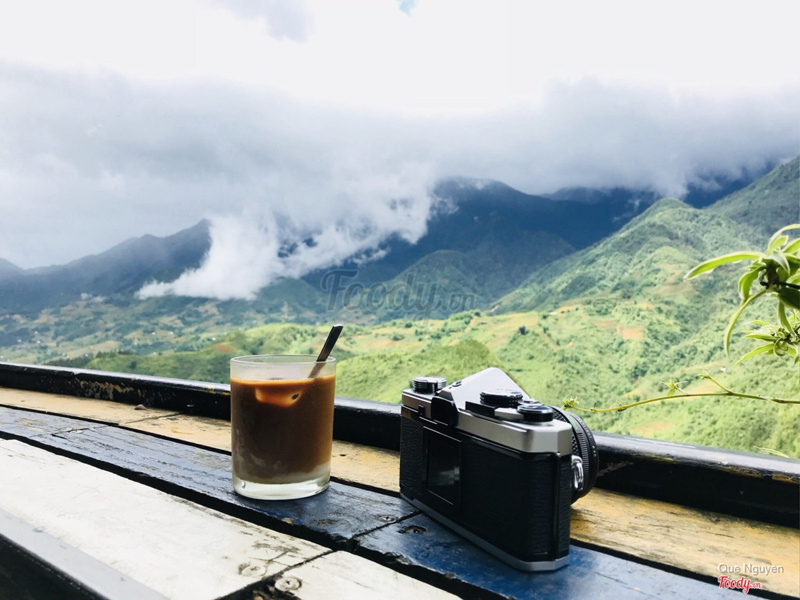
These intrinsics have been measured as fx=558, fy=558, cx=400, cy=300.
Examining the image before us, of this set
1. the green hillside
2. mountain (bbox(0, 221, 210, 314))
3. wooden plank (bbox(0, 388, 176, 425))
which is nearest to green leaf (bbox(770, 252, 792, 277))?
wooden plank (bbox(0, 388, 176, 425))

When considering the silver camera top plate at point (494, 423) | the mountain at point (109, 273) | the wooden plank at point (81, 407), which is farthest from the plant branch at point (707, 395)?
the mountain at point (109, 273)

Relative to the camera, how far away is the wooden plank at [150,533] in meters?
0.64

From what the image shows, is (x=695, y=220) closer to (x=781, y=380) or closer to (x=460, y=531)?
(x=781, y=380)

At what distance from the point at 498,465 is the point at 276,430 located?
0.37 metres

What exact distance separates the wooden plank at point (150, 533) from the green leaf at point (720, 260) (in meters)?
0.56

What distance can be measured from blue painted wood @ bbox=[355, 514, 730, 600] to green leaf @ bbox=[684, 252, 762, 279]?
345mm

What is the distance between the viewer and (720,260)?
23.0 inches

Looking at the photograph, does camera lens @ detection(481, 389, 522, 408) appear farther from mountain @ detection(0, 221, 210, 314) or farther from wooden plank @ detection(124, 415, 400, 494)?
mountain @ detection(0, 221, 210, 314)

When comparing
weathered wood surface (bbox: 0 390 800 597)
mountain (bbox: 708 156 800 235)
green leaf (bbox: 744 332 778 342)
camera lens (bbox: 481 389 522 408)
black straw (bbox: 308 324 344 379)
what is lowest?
weathered wood surface (bbox: 0 390 800 597)

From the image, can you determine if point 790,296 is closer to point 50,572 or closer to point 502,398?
point 502,398

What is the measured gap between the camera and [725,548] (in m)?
0.72

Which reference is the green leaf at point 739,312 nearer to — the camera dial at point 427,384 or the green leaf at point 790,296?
the green leaf at point 790,296

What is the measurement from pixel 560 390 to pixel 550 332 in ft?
13.9

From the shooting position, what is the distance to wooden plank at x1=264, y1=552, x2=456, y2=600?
60 centimetres
